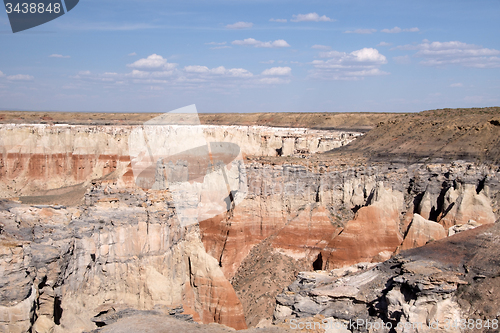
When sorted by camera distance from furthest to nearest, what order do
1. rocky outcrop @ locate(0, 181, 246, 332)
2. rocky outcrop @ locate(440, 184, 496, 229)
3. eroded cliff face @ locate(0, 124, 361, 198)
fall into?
eroded cliff face @ locate(0, 124, 361, 198) < rocky outcrop @ locate(440, 184, 496, 229) < rocky outcrop @ locate(0, 181, 246, 332)

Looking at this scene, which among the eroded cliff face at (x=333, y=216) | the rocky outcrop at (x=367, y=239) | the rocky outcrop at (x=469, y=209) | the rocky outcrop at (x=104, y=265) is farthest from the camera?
A: the rocky outcrop at (x=469, y=209)

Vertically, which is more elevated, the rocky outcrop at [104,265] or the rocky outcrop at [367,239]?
the rocky outcrop at [104,265]

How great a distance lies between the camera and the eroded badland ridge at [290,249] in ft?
42.3

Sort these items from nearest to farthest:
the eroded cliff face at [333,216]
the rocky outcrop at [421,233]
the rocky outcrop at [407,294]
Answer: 1. the rocky outcrop at [407,294]
2. the rocky outcrop at [421,233]
3. the eroded cliff face at [333,216]

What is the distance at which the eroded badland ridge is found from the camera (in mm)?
12879

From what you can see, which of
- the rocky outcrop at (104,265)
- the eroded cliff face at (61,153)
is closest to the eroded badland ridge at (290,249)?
the rocky outcrop at (104,265)

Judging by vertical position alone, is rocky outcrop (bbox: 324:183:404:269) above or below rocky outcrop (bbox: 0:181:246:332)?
below

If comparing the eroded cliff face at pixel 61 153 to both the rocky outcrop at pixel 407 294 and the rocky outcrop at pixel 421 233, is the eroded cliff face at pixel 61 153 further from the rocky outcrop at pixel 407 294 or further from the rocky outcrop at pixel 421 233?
the rocky outcrop at pixel 407 294


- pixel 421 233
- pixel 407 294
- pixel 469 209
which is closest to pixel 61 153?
pixel 421 233

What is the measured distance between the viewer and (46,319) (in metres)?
11.7

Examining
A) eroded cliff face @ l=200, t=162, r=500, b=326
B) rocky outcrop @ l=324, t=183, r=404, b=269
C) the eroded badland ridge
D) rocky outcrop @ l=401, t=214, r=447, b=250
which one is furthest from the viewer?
eroded cliff face @ l=200, t=162, r=500, b=326

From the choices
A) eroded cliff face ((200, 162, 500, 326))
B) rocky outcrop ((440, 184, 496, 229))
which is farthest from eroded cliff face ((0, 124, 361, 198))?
rocky outcrop ((440, 184, 496, 229))

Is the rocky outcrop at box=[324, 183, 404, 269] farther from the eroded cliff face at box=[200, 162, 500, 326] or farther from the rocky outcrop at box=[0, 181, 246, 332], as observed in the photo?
the rocky outcrop at box=[0, 181, 246, 332]

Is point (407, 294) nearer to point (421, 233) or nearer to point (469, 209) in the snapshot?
point (421, 233)
